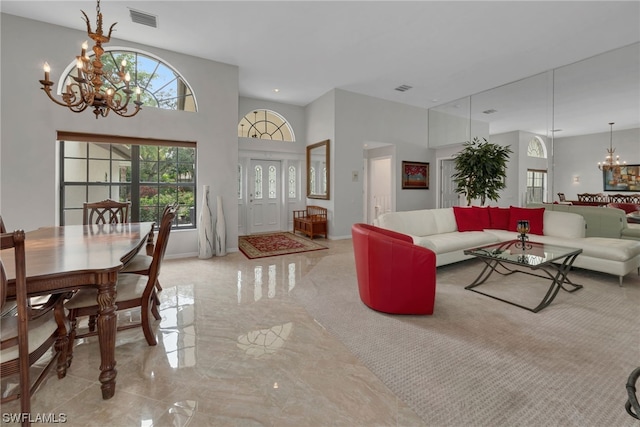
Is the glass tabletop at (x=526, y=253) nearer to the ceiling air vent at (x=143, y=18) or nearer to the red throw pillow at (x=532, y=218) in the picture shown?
the red throw pillow at (x=532, y=218)

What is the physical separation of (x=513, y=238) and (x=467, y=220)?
68cm

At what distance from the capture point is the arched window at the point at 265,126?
676 cm

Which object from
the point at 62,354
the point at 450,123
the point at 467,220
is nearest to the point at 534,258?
the point at 467,220

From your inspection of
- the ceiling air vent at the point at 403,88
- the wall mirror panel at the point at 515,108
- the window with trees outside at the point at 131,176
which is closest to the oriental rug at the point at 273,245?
the window with trees outside at the point at 131,176

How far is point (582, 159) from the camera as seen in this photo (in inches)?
195

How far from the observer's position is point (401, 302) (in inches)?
99.9

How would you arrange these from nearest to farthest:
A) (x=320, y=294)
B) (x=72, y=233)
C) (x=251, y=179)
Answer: (x=72, y=233)
(x=320, y=294)
(x=251, y=179)

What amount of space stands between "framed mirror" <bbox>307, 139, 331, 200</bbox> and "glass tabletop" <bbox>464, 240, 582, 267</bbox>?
383 cm

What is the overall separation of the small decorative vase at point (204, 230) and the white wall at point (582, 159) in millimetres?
6332

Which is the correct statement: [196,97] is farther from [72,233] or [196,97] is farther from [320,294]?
[320,294]

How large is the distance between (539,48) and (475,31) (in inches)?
51.0

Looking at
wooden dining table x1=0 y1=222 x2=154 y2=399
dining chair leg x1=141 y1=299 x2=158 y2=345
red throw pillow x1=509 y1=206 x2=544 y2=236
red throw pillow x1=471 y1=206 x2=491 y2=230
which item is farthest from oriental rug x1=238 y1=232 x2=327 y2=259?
red throw pillow x1=509 y1=206 x2=544 y2=236

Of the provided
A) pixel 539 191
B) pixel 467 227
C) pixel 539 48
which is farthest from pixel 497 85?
pixel 467 227

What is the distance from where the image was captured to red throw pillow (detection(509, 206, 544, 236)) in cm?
427
